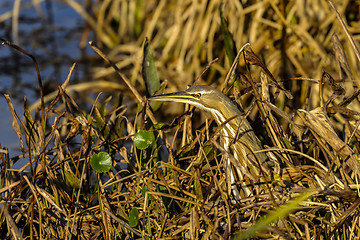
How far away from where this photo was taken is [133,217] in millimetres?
2008

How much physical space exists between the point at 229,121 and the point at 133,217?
1.75ft

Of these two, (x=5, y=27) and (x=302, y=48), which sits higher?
(x=5, y=27)

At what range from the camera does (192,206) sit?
206 centimetres

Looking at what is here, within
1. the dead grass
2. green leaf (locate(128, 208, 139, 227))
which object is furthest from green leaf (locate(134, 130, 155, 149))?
green leaf (locate(128, 208, 139, 227))

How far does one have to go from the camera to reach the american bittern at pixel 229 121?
2197 mm

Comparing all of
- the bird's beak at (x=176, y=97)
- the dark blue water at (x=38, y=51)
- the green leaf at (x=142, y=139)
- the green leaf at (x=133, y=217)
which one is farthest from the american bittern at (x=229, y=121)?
the dark blue water at (x=38, y=51)

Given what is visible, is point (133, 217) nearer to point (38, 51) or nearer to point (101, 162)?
point (101, 162)

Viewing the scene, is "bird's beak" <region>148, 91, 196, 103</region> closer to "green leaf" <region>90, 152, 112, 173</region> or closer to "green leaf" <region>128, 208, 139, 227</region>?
"green leaf" <region>90, 152, 112, 173</region>

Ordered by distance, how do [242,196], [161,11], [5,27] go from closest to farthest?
[242,196] < [161,11] < [5,27]

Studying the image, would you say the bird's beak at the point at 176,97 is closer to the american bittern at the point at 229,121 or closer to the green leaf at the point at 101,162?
the american bittern at the point at 229,121

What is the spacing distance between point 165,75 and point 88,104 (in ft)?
→ 1.94

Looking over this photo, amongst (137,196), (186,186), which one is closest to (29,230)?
(137,196)

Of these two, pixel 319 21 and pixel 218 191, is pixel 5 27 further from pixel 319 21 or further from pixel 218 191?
pixel 218 191

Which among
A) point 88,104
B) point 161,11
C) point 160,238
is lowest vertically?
point 160,238
